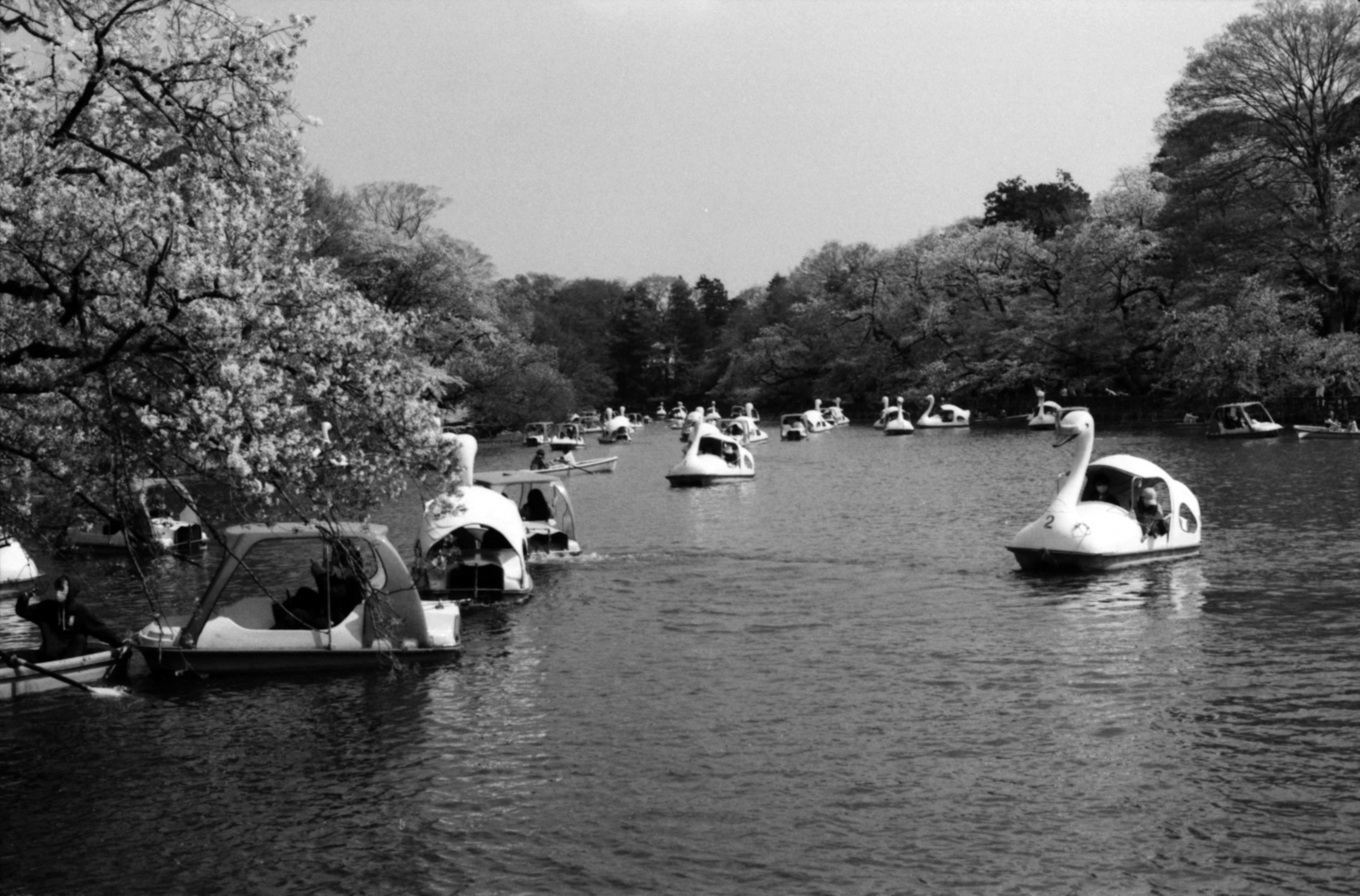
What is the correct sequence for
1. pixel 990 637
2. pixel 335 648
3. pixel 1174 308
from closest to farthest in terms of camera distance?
1. pixel 335 648
2. pixel 990 637
3. pixel 1174 308

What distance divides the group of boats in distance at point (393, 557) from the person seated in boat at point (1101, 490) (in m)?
0.04

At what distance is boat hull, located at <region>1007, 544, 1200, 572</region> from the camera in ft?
89.0

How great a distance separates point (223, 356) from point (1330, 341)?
221ft

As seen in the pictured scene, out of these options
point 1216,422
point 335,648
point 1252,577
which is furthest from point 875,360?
point 335,648

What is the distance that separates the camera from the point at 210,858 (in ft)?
42.9

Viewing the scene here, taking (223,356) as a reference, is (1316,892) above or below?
below

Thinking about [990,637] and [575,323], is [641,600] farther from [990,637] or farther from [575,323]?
[575,323]

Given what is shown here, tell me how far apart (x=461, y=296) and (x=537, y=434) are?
35.5 ft

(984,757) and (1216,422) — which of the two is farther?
(1216,422)

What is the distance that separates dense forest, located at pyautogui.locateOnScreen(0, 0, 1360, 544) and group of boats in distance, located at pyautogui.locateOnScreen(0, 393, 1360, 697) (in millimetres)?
935

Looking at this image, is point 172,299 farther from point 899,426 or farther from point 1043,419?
point 899,426

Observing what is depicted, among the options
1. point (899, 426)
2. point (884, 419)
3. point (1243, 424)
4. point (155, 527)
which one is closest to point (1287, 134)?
point (1243, 424)

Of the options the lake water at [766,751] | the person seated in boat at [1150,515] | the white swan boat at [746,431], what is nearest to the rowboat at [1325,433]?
the white swan boat at [746,431]

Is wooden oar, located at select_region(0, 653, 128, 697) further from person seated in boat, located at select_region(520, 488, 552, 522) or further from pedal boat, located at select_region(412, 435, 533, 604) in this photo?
person seated in boat, located at select_region(520, 488, 552, 522)
